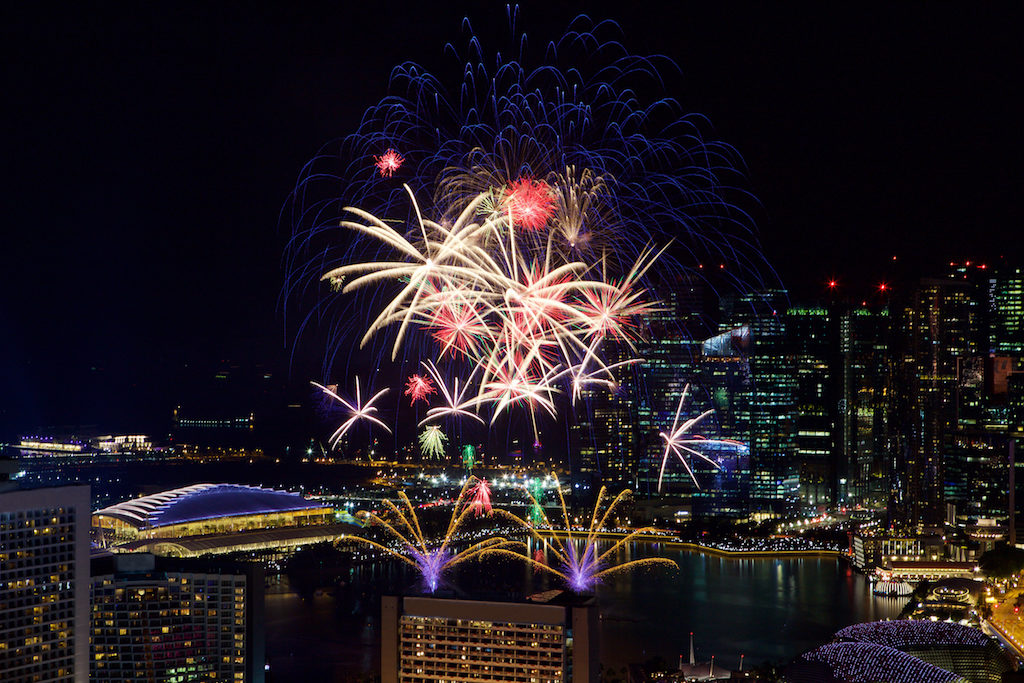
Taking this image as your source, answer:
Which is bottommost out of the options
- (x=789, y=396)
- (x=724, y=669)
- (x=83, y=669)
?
(x=724, y=669)

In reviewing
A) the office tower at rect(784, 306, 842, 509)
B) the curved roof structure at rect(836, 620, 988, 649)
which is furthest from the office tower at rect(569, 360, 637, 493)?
the curved roof structure at rect(836, 620, 988, 649)

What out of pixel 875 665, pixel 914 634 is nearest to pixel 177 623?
pixel 875 665

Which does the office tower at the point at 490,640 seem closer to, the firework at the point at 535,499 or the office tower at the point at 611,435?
the firework at the point at 535,499

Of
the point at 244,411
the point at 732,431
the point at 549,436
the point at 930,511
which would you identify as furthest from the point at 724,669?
the point at 244,411

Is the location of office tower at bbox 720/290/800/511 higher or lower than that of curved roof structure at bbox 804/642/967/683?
higher

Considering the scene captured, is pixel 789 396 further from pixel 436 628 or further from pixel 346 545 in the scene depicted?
pixel 436 628

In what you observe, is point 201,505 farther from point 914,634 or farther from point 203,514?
point 914,634

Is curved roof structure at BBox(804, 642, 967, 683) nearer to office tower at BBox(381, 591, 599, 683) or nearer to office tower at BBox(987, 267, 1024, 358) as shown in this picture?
office tower at BBox(381, 591, 599, 683)
